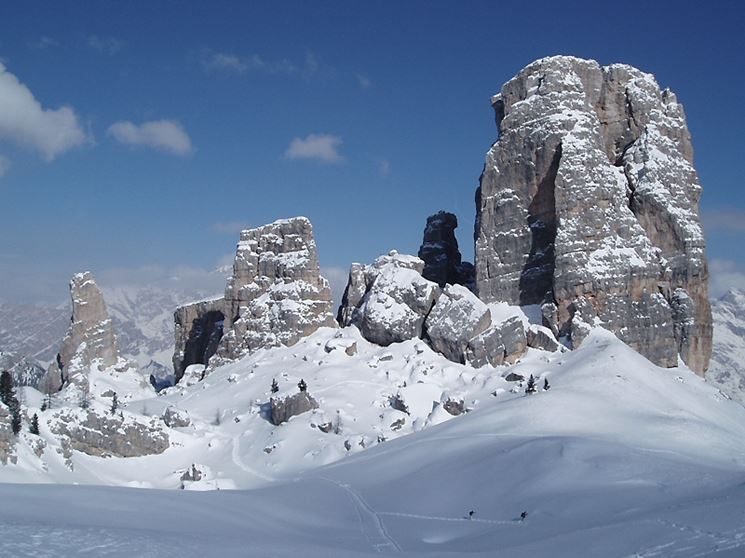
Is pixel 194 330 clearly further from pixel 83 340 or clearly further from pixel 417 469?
pixel 417 469

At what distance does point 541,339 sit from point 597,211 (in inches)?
579

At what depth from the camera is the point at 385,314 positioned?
3031 inches

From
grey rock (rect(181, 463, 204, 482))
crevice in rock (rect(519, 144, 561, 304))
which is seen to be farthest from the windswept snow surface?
crevice in rock (rect(519, 144, 561, 304))

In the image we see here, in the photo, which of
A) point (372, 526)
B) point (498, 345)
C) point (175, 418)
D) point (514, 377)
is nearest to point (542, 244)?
point (498, 345)

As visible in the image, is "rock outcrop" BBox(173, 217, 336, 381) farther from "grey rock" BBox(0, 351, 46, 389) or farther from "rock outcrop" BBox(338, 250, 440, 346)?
"grey rock" BBox(0, 351, 46, 389)

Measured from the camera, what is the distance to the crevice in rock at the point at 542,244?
255 ft

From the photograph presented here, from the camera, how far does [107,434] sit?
59.3 m

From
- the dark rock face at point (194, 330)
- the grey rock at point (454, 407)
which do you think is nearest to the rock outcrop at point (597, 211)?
the grey rock at point (454, 407)

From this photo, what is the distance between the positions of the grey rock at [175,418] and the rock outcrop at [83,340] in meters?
20.9

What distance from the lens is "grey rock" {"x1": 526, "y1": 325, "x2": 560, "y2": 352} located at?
70688 millimetres

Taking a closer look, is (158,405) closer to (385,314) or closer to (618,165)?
(385,314)

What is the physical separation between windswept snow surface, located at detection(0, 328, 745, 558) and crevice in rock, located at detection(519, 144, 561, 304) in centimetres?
972

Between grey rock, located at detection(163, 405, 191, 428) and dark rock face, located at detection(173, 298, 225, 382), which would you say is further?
dark rock face, located at detection(173, 298, 225, 382)

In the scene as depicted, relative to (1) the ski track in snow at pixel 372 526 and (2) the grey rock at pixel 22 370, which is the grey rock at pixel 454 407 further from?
(2) the grey rock at pixel 22 370
